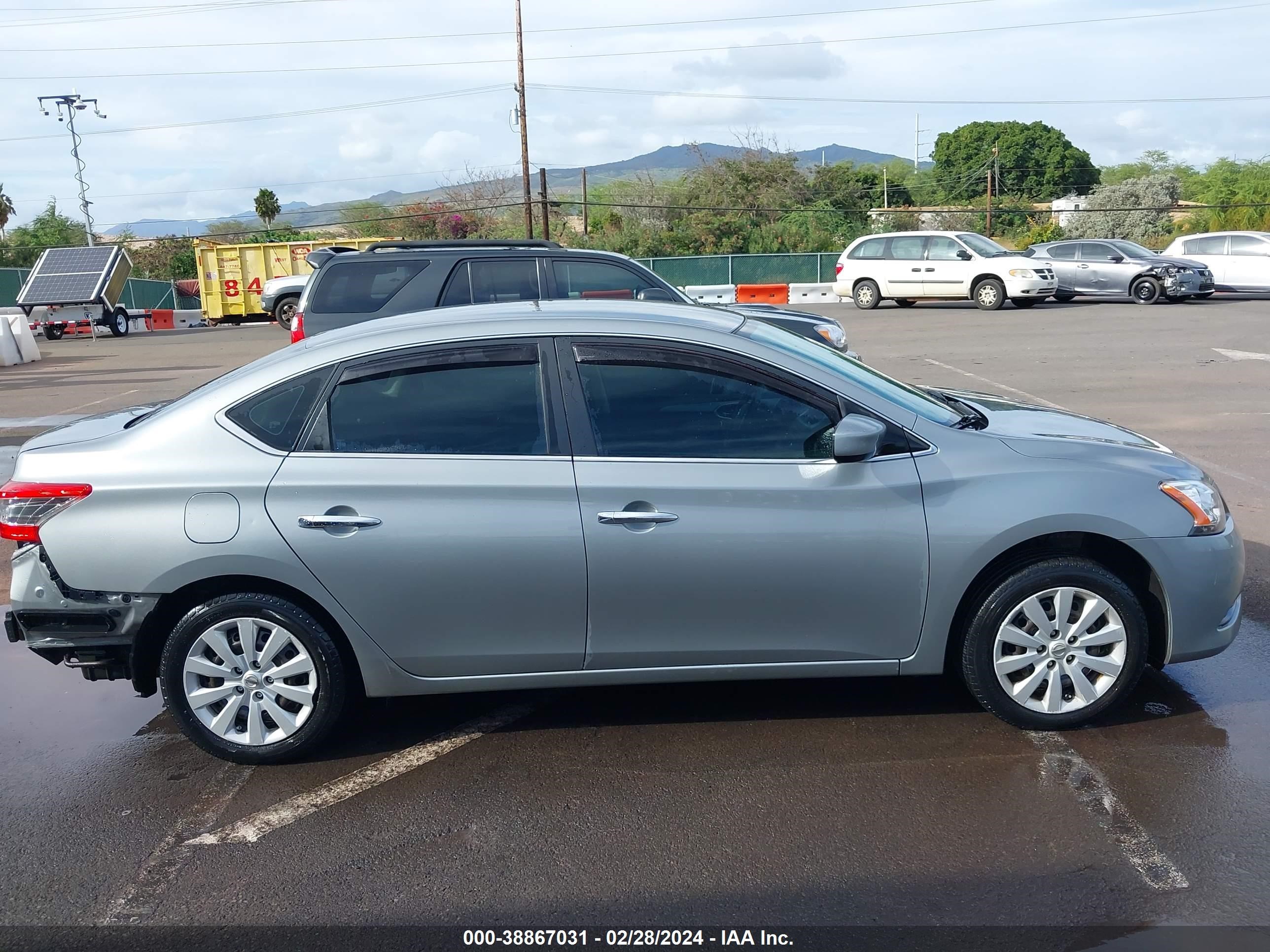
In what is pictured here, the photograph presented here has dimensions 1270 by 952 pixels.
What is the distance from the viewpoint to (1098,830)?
143 inches

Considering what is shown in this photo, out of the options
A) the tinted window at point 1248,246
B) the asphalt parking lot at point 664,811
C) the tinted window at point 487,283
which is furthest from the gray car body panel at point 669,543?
the tinted window at point 1248,246

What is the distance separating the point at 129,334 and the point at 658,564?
1336 inches

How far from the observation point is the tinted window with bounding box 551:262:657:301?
9.72 metres

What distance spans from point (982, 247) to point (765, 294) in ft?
27.0

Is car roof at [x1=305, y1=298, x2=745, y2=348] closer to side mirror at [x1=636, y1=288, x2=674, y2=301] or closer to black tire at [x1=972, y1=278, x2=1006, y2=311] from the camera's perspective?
side mirror at [x1=636, y1=288, x2=674, y2=301]

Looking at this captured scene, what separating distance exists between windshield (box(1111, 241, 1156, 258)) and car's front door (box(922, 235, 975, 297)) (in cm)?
397

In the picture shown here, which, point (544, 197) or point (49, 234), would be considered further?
point (49, 234)

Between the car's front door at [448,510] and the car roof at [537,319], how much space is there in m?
0.14

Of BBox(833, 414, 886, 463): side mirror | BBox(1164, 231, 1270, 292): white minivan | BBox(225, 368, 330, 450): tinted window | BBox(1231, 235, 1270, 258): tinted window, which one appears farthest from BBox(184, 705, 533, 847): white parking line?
BBox(1231, 235, 1270, 258): tinted window

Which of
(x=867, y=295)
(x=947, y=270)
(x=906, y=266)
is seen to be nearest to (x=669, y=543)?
(x=947, y=270)

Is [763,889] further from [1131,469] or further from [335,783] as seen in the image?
[1131,469]

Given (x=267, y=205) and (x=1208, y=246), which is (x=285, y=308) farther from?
(x=267, y=205)

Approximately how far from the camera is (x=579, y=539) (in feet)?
13.2

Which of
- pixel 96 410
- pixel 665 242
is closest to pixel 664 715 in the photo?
pixel 96 410
